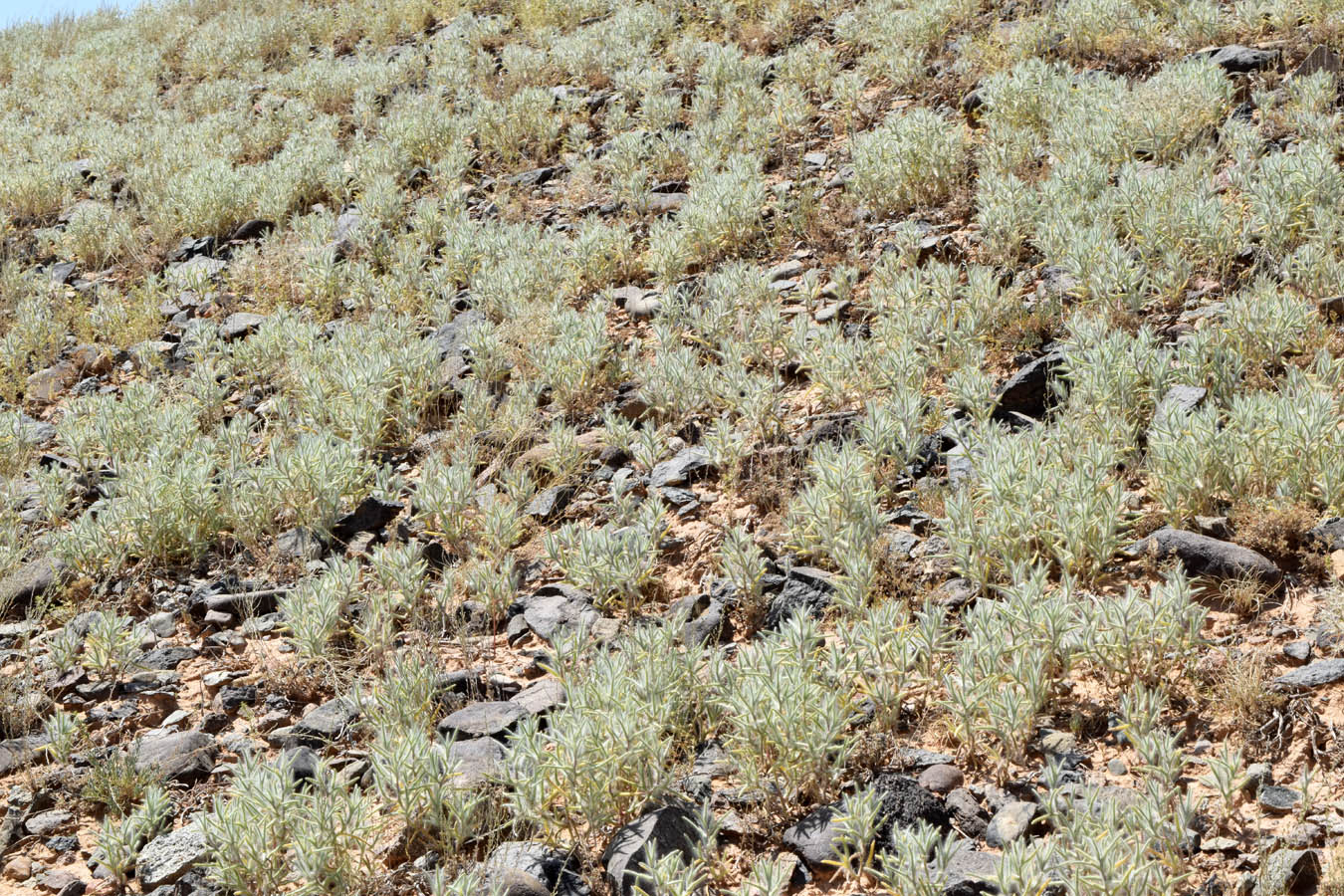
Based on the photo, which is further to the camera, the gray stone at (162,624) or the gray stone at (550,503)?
the gray stone at (550,503)

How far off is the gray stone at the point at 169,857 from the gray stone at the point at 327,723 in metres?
0.57

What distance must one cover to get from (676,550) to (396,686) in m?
1.64

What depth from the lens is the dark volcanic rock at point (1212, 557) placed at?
4.20m

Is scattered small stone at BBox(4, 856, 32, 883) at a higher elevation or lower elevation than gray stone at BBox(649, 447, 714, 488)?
lower

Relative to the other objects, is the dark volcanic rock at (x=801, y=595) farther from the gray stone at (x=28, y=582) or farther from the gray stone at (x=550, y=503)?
the gray stone at (x=28, y=582)

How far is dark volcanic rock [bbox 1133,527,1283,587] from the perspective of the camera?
420 centimetres

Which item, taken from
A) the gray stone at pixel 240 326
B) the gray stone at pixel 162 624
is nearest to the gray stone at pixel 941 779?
the gray stone at pixel 162 624

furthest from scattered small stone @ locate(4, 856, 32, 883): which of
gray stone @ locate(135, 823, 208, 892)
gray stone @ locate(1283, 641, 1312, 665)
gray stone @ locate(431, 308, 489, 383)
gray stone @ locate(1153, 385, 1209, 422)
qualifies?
gray stone @ locate(1153, 385, 1209, 422)

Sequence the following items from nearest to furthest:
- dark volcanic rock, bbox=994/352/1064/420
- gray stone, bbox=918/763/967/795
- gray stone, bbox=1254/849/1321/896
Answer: gray stone, bbox=1254/849/1321/896 → gray stone, bbox=918/763/967/795 → dark volcanic rock, bbox=994/352/1064/420

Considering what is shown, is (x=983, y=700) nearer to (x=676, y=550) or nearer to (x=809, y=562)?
(x=809, y=562)

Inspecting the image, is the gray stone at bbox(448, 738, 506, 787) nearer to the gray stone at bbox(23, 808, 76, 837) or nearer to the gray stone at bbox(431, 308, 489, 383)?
the gray stone at bbox(23, 808, 76, 837)

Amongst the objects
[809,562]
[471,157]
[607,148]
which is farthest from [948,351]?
[471,157]

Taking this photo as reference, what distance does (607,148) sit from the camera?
A: 1103 centimetres

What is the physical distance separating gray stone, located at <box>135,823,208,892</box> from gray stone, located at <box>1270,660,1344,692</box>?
12.7 ft
